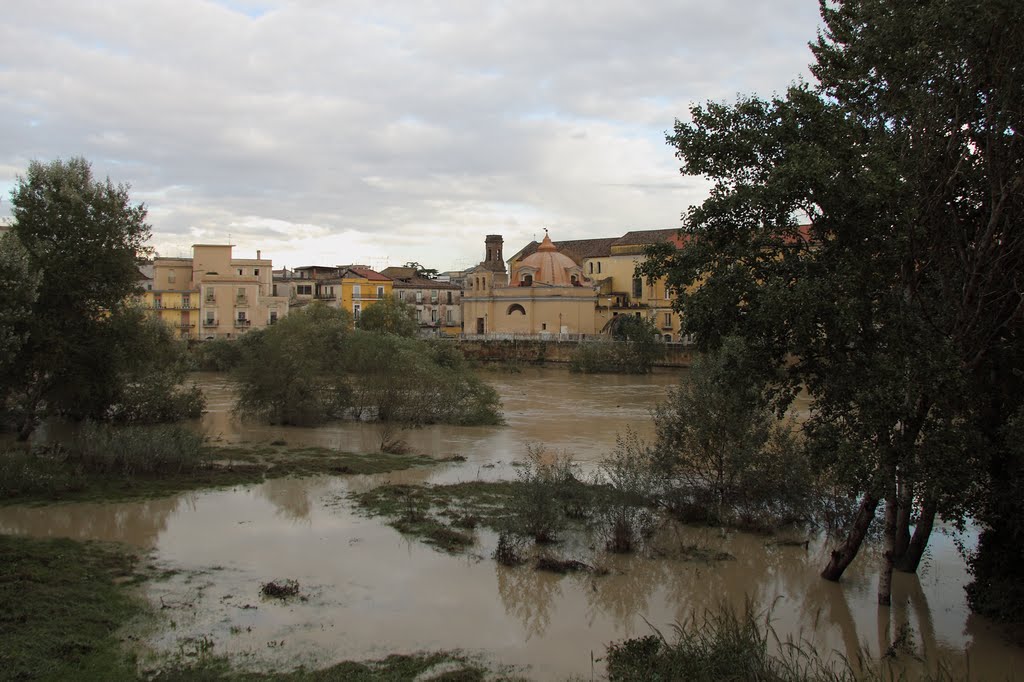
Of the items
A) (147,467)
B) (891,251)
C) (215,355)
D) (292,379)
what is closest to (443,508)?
(147,467)

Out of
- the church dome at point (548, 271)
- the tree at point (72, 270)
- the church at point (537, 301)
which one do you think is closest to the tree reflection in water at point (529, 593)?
the tree at point (72, 270)

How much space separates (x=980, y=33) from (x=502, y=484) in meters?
12.6

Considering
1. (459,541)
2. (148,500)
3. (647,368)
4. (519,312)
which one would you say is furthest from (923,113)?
(519,312)

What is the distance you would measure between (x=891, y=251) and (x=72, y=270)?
17807 millimetres

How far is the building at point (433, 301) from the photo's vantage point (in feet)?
238

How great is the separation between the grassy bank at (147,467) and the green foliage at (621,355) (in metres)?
32.9

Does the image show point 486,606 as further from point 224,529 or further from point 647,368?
point 647,368

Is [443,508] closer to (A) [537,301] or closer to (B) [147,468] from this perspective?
(B) [147,468]

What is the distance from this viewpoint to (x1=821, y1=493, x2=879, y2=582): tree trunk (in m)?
10.3

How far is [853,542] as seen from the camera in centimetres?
1112

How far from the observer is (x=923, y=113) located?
31.8ft

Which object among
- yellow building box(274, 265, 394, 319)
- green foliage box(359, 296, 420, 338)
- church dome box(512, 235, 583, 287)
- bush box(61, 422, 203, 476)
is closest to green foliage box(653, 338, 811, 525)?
bush box(61, 422, 203, 476)

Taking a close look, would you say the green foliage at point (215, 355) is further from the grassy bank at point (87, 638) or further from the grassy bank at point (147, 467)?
the grassy bank at point (87, 638)

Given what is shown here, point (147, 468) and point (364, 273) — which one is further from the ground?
point (364, 273)
